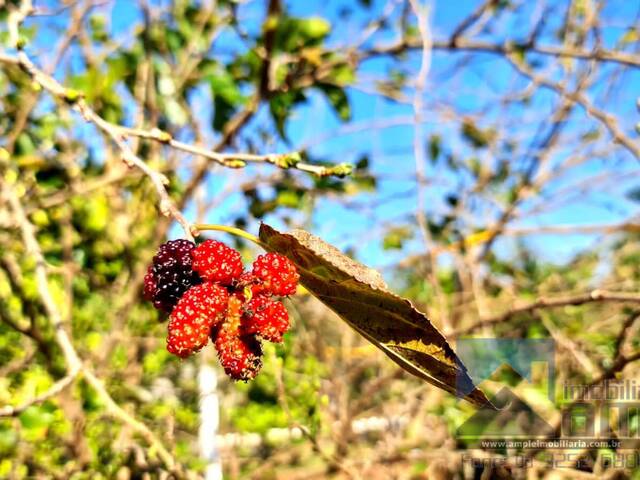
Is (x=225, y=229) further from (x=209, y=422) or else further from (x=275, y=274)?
(x=209, y=422)

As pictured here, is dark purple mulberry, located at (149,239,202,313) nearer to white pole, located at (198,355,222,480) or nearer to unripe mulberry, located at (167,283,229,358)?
unripe mulberry, located at (167,283,229,358)

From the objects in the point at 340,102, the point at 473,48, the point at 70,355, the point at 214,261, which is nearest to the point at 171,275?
the point at 214,261

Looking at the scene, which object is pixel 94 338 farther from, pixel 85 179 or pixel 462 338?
pixel 462 338

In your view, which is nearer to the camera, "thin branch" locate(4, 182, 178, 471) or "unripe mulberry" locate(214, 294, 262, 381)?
"unripe mulberry" locate(214, 294, 262, 381)

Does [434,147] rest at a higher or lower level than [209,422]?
higher

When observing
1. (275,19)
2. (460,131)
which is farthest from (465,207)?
(275,19)

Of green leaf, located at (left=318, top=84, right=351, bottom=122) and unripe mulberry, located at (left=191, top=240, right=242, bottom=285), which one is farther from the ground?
green leaf, located at (left=318, top=84, right=351, bottom=122)

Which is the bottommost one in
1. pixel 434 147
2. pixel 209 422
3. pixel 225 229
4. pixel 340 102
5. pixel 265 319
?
pixel 209 422

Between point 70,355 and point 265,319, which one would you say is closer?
point 265,319

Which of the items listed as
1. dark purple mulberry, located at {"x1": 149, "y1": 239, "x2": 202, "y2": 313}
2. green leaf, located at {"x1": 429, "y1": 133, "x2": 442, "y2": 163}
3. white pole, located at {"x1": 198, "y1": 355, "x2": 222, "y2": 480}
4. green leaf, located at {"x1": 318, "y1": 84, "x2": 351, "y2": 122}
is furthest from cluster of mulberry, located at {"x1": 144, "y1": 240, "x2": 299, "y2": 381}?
green leaf, located at {"x1": 429, "y1": 133, "x2": 442, "y2": 163}
